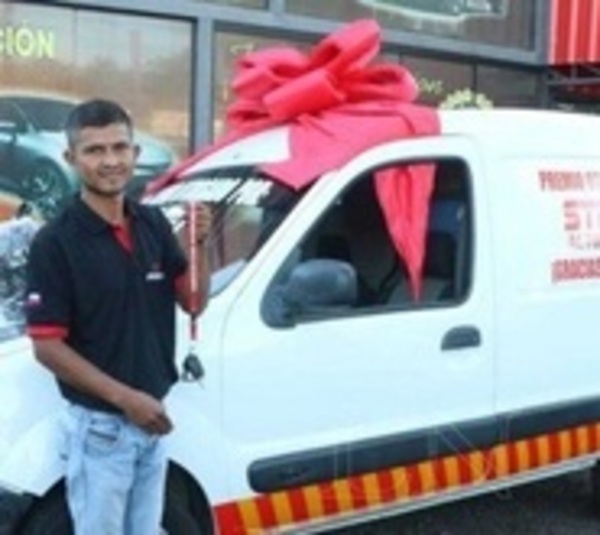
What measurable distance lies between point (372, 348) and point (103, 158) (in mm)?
1456

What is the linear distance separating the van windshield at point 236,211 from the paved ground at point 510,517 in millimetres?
1632

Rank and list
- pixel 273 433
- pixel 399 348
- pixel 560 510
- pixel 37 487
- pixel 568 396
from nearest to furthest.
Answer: pixel 37 487 < pixel 273 433 < pixel 399 348 < pixel 568 396 < pixel 560 510

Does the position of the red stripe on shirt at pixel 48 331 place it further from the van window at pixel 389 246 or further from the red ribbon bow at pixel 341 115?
the red ribbon bow at pixel 341 115

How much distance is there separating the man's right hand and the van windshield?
2.83 ft

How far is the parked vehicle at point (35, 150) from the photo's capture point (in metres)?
7.81

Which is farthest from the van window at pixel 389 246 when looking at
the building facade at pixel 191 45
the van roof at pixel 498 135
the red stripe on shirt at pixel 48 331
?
the building facade at pixel 191 45

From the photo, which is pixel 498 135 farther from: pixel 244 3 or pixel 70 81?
pixel 244 3

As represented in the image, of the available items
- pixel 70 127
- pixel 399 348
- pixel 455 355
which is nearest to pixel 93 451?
pixel 70 127

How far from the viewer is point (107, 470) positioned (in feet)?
10.5

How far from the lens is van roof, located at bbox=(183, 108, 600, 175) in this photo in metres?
4.46

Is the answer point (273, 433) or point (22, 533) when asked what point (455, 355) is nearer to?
point (273, 433)

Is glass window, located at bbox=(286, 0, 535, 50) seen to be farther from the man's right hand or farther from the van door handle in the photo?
the man's right hand

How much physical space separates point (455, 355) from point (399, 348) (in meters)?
0.28

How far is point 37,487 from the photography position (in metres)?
3.53
